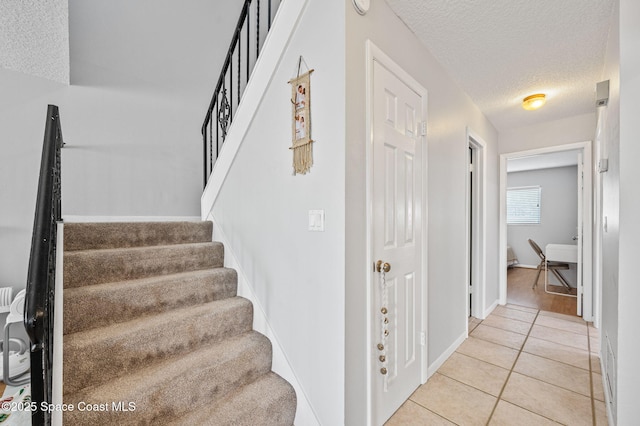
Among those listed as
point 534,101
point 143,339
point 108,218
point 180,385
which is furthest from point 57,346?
point 534,101

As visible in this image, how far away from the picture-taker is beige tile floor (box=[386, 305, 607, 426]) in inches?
68.1

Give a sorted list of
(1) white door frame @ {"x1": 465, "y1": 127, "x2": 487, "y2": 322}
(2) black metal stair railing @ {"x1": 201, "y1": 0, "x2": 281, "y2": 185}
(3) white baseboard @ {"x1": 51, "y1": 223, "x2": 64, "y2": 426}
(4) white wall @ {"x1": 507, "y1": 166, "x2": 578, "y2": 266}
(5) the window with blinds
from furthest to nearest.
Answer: (5) the window with blinds
(4) white wall @ {"x1": 507, "y1": 166, "x2": 578, "y2": 266}
(1) white door frame @ {"x1": 465, "y1": 127, "x2": 487, "y2": 322}
(2) black metal stair railing @ {"x1": 201, "y1": 0, "x2": 281, "y2": 185}
(3) white baseboard @ {"x1": 51, "y1": 223, "x2": 64, "y2": 426}

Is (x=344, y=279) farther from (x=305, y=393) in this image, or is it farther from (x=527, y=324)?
(x=527, y=324)

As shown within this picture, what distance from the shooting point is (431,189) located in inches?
86.7

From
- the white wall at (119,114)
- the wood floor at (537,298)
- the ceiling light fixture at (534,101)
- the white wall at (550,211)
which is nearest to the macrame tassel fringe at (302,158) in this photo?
the white wall at (119,114)

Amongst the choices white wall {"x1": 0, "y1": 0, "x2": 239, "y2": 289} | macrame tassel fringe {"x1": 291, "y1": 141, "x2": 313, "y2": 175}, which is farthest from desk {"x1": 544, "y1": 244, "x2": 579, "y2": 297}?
white wall {"x1": 0, "y1": 0, "x2": 239, "y2": 289}

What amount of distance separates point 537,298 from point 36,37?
22.6 ft

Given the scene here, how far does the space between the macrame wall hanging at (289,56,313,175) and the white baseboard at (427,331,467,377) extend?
184 centimetres

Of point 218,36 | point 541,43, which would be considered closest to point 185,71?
point 218,36

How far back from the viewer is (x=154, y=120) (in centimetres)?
330

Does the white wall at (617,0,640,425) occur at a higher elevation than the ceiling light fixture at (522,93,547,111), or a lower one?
lower

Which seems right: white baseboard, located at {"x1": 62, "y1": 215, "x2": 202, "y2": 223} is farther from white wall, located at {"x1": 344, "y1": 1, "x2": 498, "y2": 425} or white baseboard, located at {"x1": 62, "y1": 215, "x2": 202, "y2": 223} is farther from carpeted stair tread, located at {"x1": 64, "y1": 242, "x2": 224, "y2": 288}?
white wall, located at {"x1": 344, "y1": 1, "x2": 498, "y2": 425}

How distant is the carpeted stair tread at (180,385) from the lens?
121 centimetres

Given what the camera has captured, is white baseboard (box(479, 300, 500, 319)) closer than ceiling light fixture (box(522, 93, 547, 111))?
No
